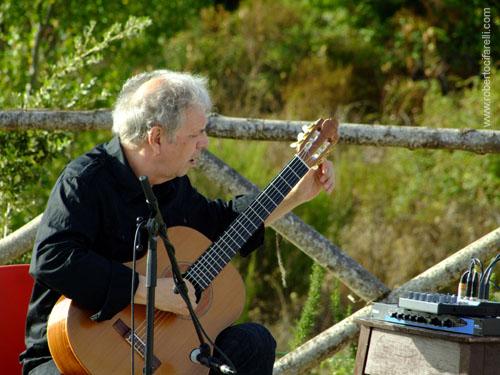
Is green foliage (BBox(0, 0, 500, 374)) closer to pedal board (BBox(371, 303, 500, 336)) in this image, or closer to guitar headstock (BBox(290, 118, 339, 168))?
guitar headstock (BBox(290, 118, 339, 168))

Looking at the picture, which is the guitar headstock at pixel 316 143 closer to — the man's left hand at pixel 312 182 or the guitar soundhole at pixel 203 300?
the man's left hand at pixel 312 182

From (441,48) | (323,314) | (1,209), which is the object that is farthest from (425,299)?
(441,48)

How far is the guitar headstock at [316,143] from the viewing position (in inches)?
142

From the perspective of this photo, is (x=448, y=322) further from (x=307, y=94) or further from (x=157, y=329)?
(x=307, y=94)

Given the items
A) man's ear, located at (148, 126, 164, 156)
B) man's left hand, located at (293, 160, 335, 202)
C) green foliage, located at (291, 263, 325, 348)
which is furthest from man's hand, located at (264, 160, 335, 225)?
green foliage, located at (291, 263, 325, 348)

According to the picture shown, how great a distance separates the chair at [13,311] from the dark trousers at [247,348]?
0.70m

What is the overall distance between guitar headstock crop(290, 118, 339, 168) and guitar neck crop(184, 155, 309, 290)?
0.11ft

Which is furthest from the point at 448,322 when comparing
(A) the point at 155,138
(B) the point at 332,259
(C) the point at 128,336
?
(B) the point at 332,259

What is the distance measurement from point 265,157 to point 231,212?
4582 mm

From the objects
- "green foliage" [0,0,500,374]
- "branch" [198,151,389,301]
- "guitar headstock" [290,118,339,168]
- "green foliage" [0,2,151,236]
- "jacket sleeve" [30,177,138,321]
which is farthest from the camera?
"green foliage" [0,0,500,374]

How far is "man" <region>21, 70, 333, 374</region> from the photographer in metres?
3.11

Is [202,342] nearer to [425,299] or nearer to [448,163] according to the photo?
[425,299]

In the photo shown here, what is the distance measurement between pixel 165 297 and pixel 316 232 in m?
1.42

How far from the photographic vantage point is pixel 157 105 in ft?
10.9
